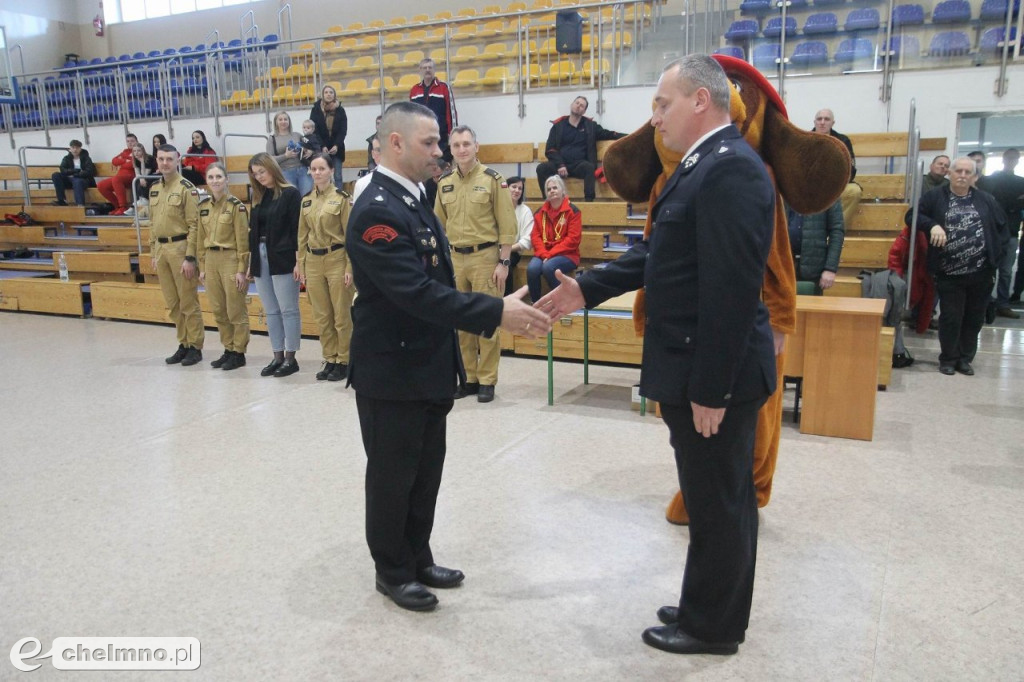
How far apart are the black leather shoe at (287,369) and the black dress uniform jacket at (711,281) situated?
403 cm

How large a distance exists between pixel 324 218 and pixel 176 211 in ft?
4.90

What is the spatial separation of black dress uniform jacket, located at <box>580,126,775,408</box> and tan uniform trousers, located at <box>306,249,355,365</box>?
3.53 m

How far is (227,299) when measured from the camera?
571 centimetres

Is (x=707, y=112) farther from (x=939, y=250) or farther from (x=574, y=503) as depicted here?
(x=939, y=250)

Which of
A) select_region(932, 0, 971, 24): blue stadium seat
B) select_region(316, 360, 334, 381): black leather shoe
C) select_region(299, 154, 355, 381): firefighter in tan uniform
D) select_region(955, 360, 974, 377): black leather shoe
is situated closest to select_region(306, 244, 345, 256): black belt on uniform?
select_region(299, 154, 355, 381): firefighter in tan uniform

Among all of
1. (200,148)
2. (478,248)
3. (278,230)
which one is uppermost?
(200,148)

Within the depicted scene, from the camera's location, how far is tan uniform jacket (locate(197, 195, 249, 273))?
5516mm

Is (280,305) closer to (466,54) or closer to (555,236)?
(555,236)

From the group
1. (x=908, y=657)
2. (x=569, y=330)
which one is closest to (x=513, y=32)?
(x=569, y=330)

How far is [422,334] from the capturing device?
222 centimetres

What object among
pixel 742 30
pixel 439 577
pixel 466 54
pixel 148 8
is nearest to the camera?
pixel 439 577

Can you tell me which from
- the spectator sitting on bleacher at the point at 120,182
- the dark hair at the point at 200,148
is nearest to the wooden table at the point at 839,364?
the dark hair at the point at 200,148

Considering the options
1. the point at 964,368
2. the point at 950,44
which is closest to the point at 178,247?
the point at 964,368

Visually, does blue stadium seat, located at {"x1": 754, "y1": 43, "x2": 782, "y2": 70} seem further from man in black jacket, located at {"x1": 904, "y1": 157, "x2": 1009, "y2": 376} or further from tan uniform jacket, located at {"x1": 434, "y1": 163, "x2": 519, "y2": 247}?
tan uniform jacket, located at {"x1": 434, "y1": 163, "x2": 519, "y2": 247}
